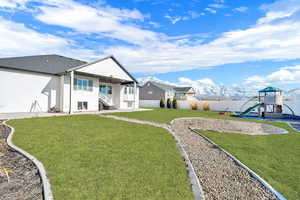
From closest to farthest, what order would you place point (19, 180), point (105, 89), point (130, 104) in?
1. point (19, 180)
2. point (105, 89)
3. point (130, 104)

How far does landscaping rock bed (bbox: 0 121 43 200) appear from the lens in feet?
8.98

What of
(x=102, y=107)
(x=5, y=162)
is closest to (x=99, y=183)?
(x=5, y=162)

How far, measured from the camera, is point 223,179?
3.62m

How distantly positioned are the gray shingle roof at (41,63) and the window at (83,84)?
69.1 inches

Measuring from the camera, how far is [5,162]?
4.13m

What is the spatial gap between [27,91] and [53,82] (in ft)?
7.98

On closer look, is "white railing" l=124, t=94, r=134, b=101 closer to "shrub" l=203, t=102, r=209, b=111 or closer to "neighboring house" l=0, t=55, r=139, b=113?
"neighboring house" l=0, t=55, r=139, b=113

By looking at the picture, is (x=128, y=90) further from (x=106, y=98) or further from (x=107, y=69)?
(x=107, y=69)

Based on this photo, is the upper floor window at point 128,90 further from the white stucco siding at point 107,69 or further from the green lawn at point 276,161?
the green lawn at point 276,161

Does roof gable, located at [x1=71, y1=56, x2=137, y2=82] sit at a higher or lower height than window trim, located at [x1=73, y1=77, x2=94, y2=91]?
higher

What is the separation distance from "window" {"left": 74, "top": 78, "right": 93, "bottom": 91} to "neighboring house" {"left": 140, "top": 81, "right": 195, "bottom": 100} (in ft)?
70.8

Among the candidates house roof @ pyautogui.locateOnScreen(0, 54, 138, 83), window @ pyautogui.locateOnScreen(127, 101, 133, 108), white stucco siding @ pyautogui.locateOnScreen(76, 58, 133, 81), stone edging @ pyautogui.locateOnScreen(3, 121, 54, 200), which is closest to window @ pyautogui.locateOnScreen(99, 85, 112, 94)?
white stucco siding @ pyautogui.locateOnScreen(76, 58, 133, 81)

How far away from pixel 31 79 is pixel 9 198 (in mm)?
15115

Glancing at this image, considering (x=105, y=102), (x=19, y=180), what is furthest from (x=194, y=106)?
(x=19, y=180)
